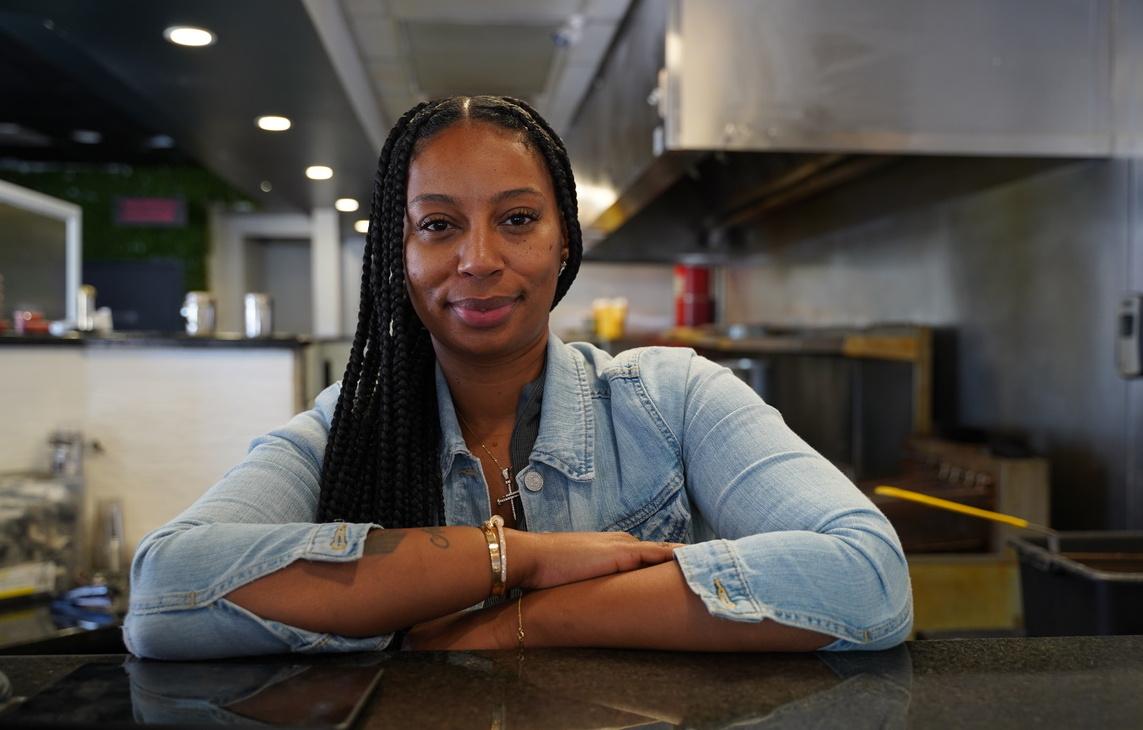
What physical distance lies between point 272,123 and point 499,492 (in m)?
3.63

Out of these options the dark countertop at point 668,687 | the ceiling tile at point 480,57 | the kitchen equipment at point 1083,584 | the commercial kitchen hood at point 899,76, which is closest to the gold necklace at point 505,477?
the dark countertop at point 668,687

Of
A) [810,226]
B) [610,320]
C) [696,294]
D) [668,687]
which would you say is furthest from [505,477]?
[696,294]

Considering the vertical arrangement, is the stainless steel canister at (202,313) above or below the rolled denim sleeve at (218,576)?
above

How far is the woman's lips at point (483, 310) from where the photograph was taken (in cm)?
116

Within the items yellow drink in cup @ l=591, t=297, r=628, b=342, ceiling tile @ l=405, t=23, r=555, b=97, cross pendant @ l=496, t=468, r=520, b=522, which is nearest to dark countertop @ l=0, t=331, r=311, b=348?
ceiling tile @ l=405, t=23, r=555, b=97

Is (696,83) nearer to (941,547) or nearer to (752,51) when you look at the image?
(752,51)

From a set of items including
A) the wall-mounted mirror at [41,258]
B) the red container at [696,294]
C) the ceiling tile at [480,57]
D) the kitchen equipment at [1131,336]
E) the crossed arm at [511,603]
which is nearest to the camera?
the crossed arm at [511,603]

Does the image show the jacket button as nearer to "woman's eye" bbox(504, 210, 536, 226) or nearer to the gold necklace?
the gold necklace

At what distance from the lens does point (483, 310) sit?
117 cm

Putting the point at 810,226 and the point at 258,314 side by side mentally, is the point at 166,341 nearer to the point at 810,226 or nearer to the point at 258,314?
the point at 258,314

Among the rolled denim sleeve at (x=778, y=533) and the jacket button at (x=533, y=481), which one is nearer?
the rolled denim sleeve at (x=778, y=533)

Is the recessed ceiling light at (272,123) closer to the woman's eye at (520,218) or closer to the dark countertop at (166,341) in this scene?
the dark countertop at (166,341)

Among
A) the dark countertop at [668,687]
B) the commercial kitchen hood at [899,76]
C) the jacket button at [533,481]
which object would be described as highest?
the commercial kitchen hood at [899,76]

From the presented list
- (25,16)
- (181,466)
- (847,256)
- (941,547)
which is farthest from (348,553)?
(847,256)
